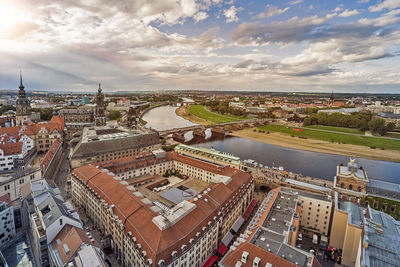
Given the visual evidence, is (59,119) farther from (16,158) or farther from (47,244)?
(47,244)

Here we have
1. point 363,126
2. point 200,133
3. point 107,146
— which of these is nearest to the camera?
point 107,146

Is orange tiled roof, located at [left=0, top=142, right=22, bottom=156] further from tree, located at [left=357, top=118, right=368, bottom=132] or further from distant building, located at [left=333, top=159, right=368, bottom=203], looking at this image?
tree, located at [left=357, top=118, right=368, bottom=132]

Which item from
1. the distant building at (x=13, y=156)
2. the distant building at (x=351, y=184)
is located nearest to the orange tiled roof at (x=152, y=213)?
the distant building at (x=351, y=184)

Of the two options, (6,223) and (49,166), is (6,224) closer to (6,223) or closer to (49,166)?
(6,223)

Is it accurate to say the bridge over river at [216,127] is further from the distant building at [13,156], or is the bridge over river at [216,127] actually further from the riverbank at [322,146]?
the distant building at [13,156]

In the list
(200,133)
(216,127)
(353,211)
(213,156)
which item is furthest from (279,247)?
(216,127)

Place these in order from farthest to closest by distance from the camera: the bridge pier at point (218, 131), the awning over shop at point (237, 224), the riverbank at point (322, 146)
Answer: the bridge pier at point (218, 131)
the riverbank at point (322, 146)
the awning over shop at point (237, 224)

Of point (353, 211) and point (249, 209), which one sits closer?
point (353, 211)
